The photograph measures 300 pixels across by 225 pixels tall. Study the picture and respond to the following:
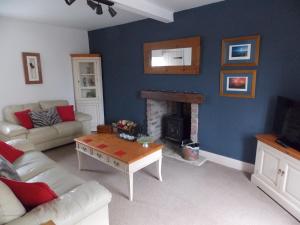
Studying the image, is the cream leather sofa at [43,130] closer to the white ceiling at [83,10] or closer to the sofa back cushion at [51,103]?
the sofa back cushion at [51,103]

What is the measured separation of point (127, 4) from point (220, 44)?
1440mm

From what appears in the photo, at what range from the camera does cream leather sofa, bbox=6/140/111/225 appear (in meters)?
1.26

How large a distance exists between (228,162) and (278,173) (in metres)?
0.93

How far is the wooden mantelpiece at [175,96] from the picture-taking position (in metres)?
3.25

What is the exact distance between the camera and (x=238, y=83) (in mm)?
2857

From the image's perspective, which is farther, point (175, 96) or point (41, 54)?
point (41, 54)

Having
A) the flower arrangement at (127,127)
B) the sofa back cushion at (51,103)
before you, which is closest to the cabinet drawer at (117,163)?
the flower arrangement at (127,127)

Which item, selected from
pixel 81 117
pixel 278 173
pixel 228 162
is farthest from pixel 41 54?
pixel 278 173

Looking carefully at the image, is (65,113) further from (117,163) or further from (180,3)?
(180,3)

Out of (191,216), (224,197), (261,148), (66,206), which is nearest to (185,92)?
(261,148)

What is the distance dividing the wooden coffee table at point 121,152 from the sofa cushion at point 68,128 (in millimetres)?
1025

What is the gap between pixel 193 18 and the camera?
125 inches

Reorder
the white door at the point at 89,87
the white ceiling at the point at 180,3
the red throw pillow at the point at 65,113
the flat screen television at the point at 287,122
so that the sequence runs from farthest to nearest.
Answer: the white door at the point at 89,87, the red throw pillow at the point at 65,113, the white ceiling at the point at 180,3, the flat screen television at the point at 287,122

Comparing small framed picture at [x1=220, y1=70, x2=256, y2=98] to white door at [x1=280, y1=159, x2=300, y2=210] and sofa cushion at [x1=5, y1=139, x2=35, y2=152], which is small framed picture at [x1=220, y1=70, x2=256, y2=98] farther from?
sofa cushion at [x1=5, y1=139, x2=35, y2=152]
